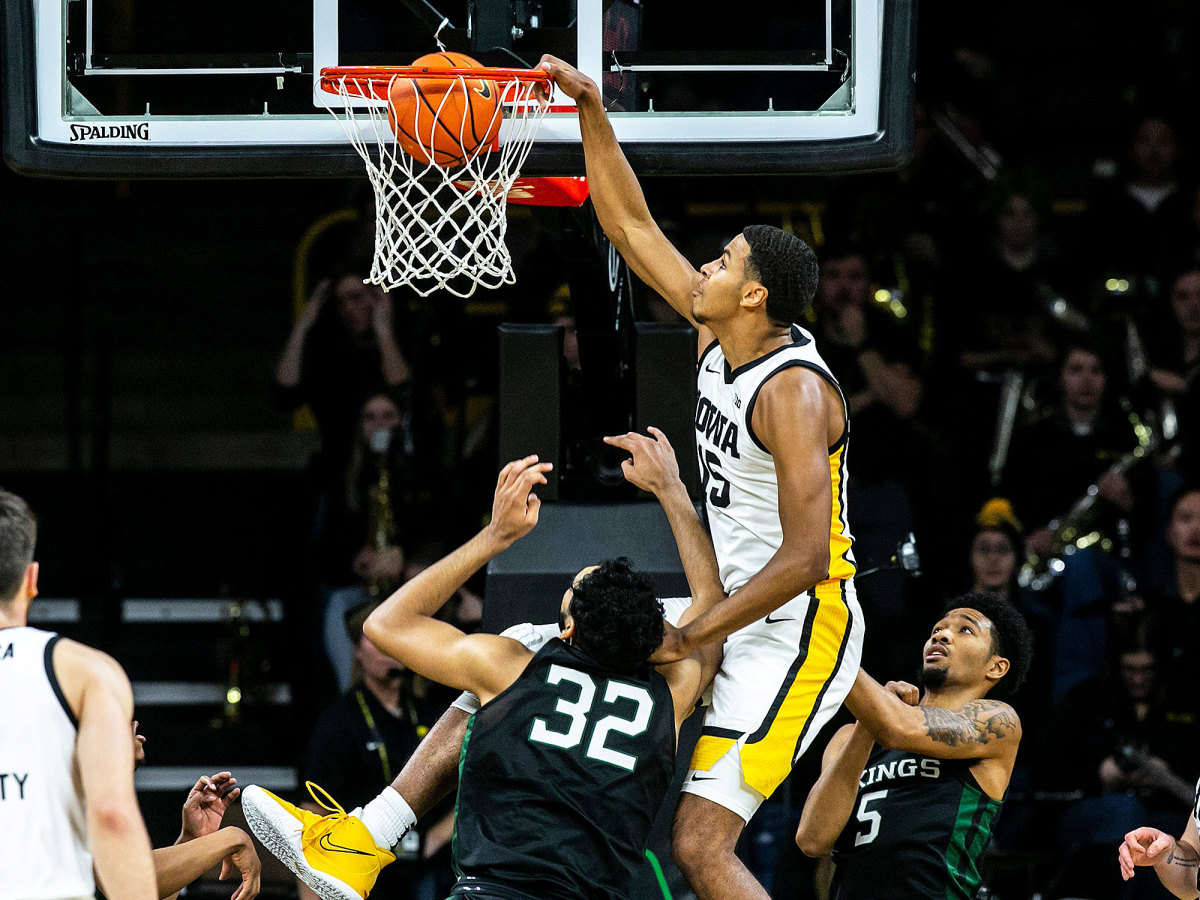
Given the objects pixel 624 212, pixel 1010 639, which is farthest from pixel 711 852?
pixel 624 212

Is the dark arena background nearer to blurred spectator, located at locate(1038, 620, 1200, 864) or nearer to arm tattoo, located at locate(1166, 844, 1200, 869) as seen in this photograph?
blurred spectator, located at locate(1038, 620, 1200, 864)

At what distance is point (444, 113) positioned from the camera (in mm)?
4957

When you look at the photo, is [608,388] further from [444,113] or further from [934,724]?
[934,724]

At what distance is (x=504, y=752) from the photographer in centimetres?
448

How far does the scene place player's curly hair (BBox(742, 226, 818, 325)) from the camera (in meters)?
4.67

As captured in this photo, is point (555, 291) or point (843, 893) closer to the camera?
point (843, 893)

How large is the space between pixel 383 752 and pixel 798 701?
10.1 ft

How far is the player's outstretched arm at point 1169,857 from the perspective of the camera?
4796 millimetres

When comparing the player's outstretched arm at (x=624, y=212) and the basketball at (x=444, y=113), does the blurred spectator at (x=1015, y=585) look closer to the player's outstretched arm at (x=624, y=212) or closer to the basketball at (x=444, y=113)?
the player's outstretched arm at (x=624, y=212)

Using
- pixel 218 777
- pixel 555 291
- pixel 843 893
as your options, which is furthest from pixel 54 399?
pixel 843 893

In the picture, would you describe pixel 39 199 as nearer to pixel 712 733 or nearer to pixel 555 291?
pixel 555 291

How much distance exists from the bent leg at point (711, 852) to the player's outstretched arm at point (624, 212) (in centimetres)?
141

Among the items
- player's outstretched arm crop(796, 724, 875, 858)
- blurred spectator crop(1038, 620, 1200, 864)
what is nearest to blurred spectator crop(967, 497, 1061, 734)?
blurred spectator crop(1038, 620, 1200, 864)

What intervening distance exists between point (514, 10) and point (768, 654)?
7.21 ft
